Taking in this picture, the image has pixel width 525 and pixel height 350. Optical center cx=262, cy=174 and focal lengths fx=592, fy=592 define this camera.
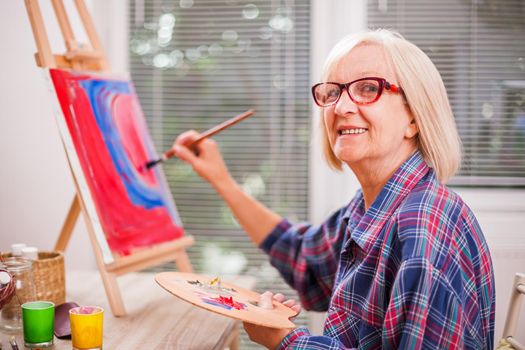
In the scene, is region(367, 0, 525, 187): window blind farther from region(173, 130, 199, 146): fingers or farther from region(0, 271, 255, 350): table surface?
region(0, 271, 255, 350): table surface

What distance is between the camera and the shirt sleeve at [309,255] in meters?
1.81

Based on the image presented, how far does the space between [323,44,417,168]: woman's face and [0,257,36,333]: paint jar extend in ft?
2.77

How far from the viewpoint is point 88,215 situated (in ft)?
5.41

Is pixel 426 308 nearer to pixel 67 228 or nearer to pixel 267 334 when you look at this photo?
pixel 267 334

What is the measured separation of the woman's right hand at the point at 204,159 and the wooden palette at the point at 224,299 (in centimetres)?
49

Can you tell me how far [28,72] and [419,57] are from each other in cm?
141

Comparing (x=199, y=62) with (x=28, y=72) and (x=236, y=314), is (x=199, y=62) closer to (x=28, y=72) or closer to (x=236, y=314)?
(x=28, y=72)

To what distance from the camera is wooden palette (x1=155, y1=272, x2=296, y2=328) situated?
1.24 meters

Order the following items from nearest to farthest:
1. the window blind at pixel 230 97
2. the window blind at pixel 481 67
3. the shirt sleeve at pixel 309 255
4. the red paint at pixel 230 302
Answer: the red paint at pixel 230 302 → the shirt sleeve at pixel 309 255 → the window blind at pixel 481 67 → the window blind at pixel 230 97

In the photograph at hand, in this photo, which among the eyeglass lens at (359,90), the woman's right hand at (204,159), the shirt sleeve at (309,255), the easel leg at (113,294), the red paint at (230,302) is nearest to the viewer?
the red paint at (230,302)

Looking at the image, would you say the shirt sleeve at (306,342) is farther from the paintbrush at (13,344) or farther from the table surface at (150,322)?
the paintbrush at (13,344)

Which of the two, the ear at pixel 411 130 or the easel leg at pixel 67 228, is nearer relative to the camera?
the ear at pixel 411 130

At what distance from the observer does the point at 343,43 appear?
1.51 meters

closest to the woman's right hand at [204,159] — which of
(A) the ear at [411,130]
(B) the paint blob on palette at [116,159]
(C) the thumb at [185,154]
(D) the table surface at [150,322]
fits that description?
(C) the thumb at [185,154]
